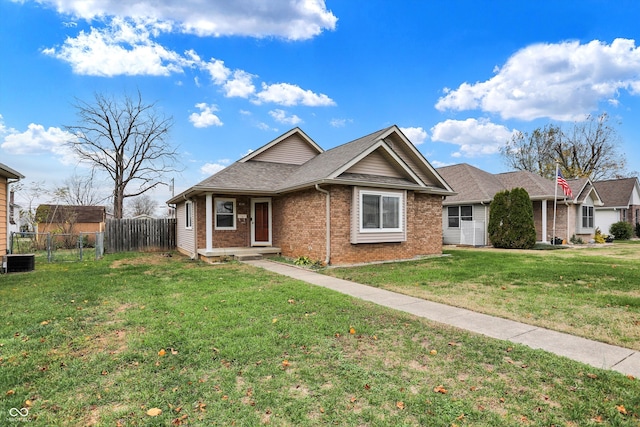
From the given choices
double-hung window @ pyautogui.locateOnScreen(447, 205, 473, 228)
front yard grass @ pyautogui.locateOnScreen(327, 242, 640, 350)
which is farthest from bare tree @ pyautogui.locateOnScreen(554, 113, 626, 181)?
front yard grass @ pyautogui.locateOnScreen(327, 242, 640, 350)

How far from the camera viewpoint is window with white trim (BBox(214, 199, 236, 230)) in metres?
14.0

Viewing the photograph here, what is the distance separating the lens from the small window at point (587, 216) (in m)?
23.1

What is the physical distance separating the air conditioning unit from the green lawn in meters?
6.19

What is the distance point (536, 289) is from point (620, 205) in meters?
29.7

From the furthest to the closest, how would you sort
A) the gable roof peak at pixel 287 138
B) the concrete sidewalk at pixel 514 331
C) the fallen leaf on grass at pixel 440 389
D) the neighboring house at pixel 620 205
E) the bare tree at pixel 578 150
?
1. the bare tree at pixel 578 150
2. the neighboring house at pixel 620 205
3. the gable roof peak at pixel 287 138
4. the concrete sidewalk at pixel 514 331
5. the fallen leaf on grass at pixel 440 389

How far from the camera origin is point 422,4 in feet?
46.4

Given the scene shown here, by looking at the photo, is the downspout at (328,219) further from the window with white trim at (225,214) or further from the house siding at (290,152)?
the house siding at (290,152)

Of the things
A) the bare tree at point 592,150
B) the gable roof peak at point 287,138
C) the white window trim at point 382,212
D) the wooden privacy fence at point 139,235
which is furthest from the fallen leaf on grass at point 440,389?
the bare tree at point 592,150

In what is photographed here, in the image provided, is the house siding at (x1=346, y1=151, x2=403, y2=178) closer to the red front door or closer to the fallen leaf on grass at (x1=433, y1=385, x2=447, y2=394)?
the red front door

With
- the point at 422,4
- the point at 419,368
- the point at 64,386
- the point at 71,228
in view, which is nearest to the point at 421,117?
the point at 422,4

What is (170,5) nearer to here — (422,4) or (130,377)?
(422,4)

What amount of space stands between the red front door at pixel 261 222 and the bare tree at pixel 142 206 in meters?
44.9

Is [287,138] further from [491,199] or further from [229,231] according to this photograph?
[491,199]

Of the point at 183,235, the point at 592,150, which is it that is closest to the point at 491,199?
the point at 183,235
